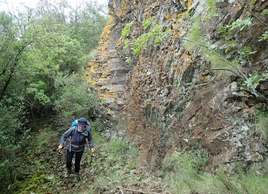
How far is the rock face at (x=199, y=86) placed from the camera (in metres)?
3.63

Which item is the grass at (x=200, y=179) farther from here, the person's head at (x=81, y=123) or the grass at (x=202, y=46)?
the person's head at (x=81, y=123)

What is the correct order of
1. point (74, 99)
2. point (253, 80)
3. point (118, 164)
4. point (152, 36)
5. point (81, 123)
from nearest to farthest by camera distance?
1. point (253, 80)
2. point (152, 36)
3. point (81, 123)
4. point (118, 164)
5. point (74, 99)

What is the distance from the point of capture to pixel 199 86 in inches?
183

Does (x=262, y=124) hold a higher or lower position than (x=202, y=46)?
lower

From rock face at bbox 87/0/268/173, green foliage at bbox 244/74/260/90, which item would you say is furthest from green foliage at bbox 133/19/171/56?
green foliage at bbox 244/74/260/90

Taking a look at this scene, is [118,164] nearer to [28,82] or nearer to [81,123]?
[81,123]

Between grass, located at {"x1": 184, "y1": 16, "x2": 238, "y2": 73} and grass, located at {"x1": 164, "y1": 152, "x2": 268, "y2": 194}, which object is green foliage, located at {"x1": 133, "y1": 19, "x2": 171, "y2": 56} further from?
grass, located at {"x1": 164, "y1": 152, "x2": 268, "y2": 194}

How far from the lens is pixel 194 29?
5348 mm

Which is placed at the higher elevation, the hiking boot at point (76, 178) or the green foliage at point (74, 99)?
the green foliage at point (74, 99)

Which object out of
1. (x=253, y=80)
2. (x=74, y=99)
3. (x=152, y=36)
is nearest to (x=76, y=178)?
(x=74, y=99)

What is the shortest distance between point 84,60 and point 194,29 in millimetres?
7639

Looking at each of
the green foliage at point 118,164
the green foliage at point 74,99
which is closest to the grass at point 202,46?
the green foliage at point 118,164

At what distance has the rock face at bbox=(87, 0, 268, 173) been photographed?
11.9 feet

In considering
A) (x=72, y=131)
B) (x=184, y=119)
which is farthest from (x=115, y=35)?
(x=184, y=119)
